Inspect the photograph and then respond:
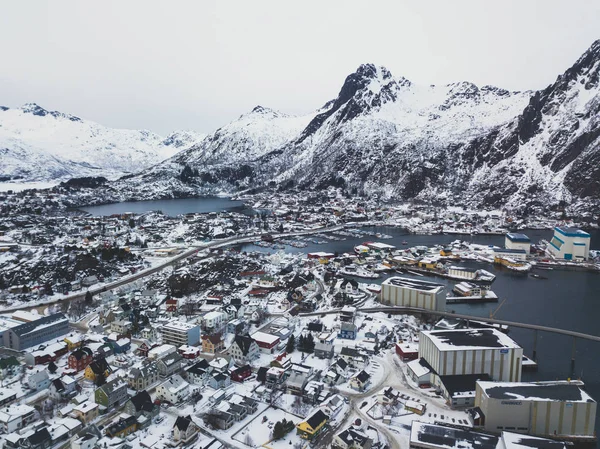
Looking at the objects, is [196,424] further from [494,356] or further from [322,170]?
[322,170]

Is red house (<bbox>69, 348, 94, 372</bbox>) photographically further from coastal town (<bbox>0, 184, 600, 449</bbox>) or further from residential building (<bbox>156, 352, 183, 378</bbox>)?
residential building (<bbox>156, 352, 183, 378</bbox>)

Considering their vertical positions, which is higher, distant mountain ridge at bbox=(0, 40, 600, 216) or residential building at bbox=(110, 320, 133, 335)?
distant mountain ridge at bbox=(0, 40, 600, 216)

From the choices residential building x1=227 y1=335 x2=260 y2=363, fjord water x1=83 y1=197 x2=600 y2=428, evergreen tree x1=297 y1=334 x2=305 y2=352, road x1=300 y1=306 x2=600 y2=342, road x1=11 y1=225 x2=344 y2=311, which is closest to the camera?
residential building x1=227 y1=335 x2=260 y2=363

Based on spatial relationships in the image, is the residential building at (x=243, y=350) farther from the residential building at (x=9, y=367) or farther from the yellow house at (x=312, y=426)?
the residential building at (x=9, y=367)

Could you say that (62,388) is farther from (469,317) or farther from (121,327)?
(469,317)

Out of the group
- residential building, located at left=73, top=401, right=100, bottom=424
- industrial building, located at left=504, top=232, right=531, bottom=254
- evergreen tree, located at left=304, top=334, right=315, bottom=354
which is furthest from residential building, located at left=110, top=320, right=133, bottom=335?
industrial building, located at left=504, top=232, right=531, bottom=254

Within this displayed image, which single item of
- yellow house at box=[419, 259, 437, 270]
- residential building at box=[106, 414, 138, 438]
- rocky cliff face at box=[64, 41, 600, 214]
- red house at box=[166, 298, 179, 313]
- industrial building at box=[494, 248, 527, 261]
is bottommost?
residential building at box=[106, 414, 138, 438]

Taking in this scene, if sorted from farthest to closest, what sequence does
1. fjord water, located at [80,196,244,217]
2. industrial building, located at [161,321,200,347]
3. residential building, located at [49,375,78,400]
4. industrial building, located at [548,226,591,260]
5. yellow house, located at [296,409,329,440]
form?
fjord water, located at [80,196,244,217] < industrial building, located at [548,226,591,260] < industrial building, located at [161,321,200,347] < residential building, located at [49,375,78,400] < yellow house, located at [296,409,329,440]

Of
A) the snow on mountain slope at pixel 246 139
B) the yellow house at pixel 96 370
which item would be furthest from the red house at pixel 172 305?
the snow on mountain slope at pixel 246 139
